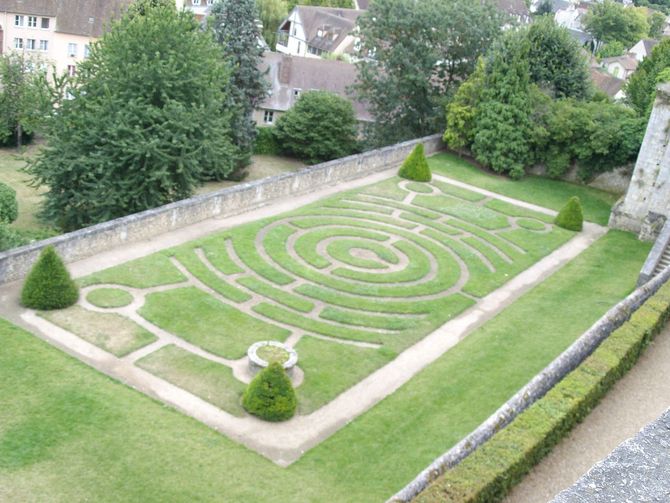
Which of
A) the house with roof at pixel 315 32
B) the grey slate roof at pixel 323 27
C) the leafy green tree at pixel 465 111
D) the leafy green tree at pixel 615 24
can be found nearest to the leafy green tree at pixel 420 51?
the leafy green tree at pixel 465 111

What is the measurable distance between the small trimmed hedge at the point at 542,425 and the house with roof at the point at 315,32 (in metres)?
71.5

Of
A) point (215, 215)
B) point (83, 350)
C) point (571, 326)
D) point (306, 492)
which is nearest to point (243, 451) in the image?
point (306, 492)

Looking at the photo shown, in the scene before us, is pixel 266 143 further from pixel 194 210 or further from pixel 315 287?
pixel 315 287

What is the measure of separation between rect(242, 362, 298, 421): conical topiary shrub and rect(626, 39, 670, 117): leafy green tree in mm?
33878

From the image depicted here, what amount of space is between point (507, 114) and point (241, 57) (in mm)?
18742

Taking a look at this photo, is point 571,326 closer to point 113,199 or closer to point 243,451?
point 243,451

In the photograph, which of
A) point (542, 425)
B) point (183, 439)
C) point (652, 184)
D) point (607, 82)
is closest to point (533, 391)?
point (542, 425)

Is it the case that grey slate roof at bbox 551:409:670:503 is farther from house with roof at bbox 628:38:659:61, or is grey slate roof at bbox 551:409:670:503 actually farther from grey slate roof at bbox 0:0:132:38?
house with roof at bbox 628:38:659:61

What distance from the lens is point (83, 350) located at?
77.0 ft

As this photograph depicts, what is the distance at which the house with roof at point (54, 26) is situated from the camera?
68625mm

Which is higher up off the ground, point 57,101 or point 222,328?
point 57,101

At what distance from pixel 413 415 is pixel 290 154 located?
42.4m

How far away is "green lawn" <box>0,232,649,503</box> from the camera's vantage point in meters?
18.2

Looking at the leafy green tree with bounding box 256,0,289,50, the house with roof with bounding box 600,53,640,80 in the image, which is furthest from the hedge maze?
the house with roof with bounding box 600,53,640,80
